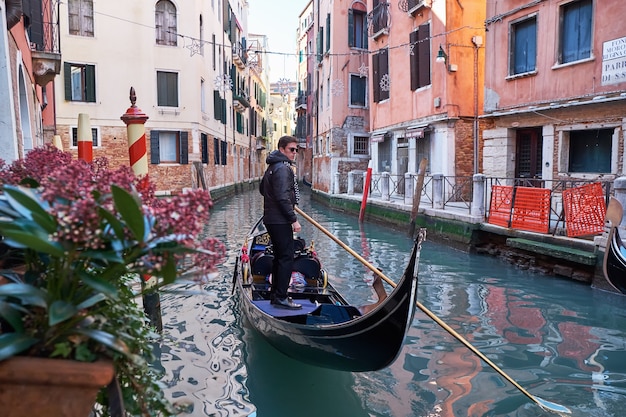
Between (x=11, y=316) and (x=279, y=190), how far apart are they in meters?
2.61

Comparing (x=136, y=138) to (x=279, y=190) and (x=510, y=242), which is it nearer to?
(x=279, y=190)

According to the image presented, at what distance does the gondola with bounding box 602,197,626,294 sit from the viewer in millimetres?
5000

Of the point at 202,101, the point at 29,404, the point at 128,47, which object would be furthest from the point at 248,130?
the point at 29,404

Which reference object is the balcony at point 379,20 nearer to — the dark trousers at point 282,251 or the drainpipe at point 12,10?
the drainpipe at point 12,10

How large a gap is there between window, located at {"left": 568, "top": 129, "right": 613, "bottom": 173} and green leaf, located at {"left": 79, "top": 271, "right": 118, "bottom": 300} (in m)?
8.22

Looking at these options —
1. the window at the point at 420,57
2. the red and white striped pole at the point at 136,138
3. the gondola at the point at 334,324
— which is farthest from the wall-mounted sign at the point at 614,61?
the red and white striped pole at the point at 136,138

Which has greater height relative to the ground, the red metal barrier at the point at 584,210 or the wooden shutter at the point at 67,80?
→ the wooden shutter at the point at 67,80

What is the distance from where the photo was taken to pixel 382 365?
9.42 feet

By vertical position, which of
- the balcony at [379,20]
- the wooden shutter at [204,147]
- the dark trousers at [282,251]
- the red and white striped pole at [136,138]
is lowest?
the dark trousers at [282,251]

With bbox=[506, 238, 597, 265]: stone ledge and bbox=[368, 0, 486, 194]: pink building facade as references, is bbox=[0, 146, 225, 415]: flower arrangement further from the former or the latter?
bbox=[368, 0, 486, 194]: pink building facade

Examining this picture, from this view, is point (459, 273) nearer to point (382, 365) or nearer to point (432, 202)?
point (432, 202)

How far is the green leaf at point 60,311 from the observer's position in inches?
42.2

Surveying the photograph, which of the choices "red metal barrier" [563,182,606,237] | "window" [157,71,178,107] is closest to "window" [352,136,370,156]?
"window" [157,71,178,107]

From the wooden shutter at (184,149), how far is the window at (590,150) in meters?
10.7
